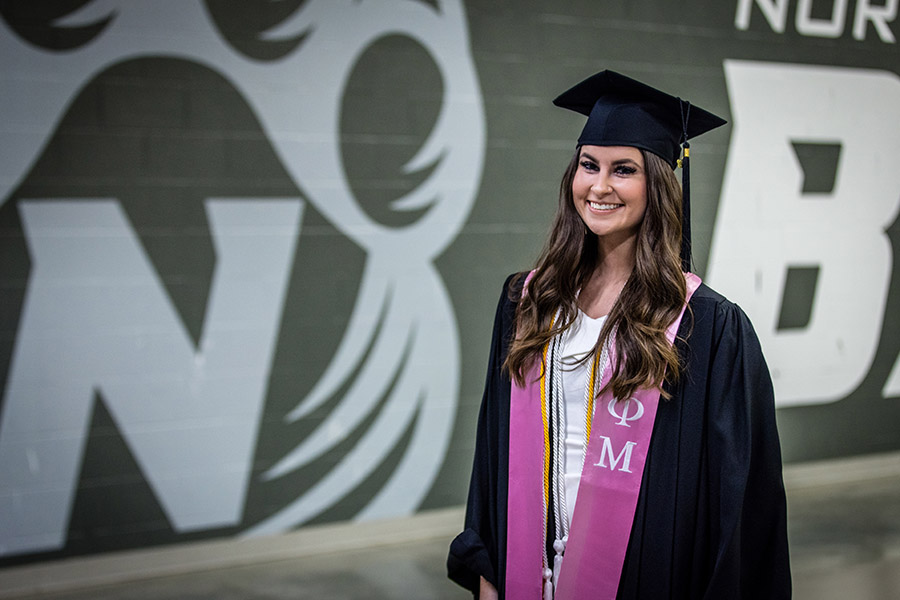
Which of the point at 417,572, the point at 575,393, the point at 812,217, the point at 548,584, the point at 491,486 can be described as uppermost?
the point at 812,217

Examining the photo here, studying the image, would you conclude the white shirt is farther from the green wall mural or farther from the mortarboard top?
the green wall mural

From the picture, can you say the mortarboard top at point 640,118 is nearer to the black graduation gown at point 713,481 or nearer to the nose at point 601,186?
the nose at point 601,186

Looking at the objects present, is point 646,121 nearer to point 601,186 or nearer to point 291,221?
point 601,186

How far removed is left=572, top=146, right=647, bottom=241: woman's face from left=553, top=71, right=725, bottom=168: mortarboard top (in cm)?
2

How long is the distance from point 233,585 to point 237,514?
30 cm

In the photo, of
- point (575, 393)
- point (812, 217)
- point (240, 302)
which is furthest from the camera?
point (812, 217)

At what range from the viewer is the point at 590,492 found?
1.63m

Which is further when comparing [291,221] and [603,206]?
[291,221]

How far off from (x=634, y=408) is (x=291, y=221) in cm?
217

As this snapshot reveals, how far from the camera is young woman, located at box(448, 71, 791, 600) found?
5.18ft

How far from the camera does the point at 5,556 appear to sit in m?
3.26

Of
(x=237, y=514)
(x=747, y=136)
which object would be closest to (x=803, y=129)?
(x=747, y=136)

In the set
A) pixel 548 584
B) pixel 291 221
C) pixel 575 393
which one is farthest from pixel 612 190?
pixel 291 221

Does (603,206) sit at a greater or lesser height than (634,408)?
greater
